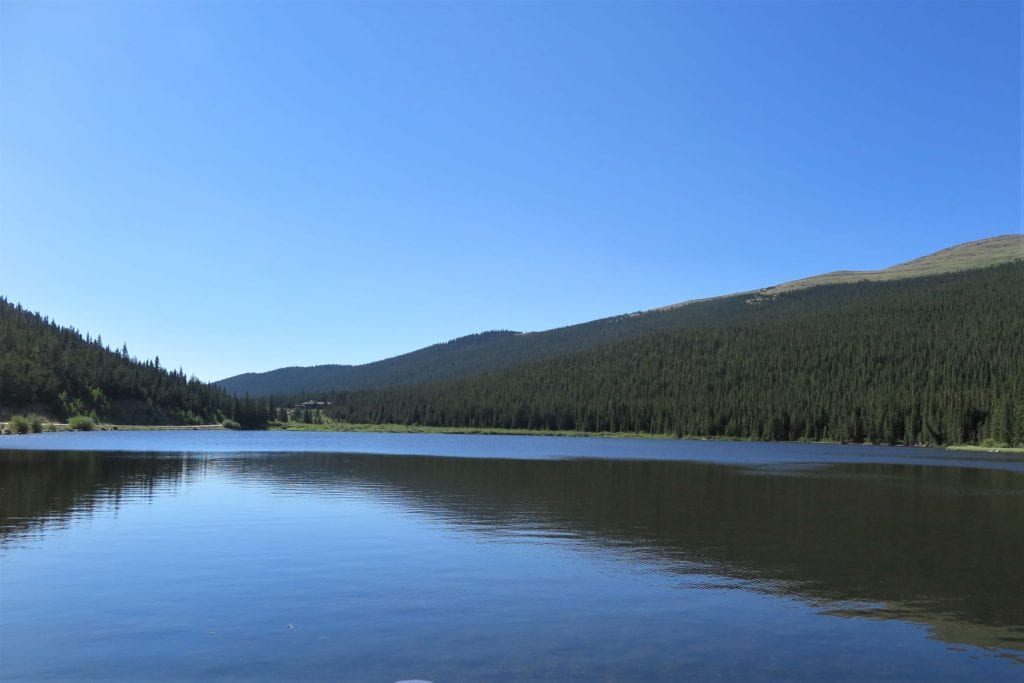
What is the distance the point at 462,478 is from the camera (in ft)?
230

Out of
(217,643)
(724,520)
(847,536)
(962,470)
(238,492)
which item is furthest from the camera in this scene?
(962,470)

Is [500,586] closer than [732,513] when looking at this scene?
Yes

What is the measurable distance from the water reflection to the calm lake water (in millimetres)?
237

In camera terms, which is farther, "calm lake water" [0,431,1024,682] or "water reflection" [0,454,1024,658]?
"water reflection" [0,454,1024,658]

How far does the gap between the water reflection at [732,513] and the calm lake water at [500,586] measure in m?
0.24

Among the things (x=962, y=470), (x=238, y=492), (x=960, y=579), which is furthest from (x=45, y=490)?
(x=962, y=470)

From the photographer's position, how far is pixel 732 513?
1847 inches

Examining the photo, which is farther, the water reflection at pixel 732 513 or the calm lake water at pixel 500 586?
the water reflection at pixel 732 513

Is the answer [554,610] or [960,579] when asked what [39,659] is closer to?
[554,610]

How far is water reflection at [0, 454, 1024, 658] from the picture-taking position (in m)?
26.5

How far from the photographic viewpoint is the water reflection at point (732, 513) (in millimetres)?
26516

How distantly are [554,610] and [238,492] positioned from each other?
3760 cm

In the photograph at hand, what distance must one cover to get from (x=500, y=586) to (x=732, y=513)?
25008 mm

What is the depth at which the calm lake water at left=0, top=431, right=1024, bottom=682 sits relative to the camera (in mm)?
18078
